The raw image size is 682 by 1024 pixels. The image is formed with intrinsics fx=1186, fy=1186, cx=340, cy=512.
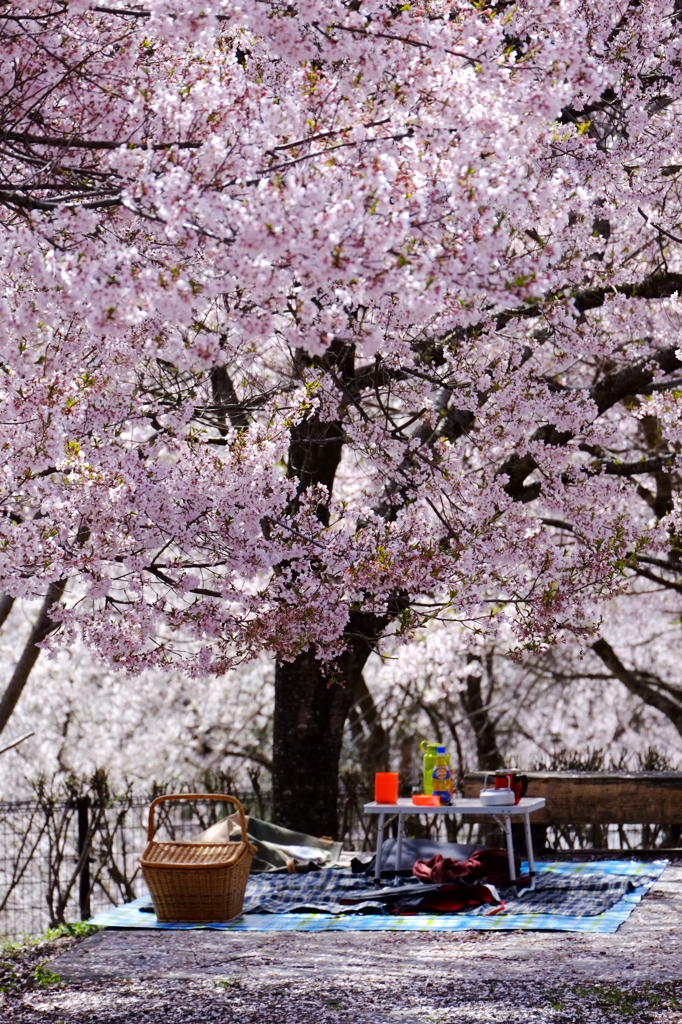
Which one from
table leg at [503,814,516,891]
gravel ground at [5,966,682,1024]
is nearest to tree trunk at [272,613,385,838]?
table leg at [503,814,516,891]

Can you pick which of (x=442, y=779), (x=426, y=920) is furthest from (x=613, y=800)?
(x=426, y=920)

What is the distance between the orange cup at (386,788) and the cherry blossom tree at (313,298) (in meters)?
0.82

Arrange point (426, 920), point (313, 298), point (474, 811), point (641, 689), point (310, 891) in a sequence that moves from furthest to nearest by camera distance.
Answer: point (641, 689), point (310, 891), point (474, 811), point (426, 920), point (313, 298)

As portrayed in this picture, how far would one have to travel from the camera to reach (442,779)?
725 cm

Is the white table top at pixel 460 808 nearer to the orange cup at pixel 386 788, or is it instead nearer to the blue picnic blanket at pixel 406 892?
the orange cup at pixel 386 788

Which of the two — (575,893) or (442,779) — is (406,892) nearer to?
(442,779)

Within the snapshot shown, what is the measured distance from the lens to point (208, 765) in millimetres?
14383

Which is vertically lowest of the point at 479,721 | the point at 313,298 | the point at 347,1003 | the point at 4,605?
the point at 347,1003

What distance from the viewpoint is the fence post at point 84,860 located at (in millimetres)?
7961

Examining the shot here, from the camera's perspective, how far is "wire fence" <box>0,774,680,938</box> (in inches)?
325

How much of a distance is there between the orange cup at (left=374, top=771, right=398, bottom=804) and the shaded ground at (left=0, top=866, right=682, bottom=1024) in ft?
3.79

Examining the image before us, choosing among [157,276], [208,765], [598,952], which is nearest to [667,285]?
[598,952]

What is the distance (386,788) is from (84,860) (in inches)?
88.7

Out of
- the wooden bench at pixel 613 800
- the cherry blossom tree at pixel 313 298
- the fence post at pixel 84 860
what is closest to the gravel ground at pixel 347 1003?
the cherry blossom tree at pixel 313 298
